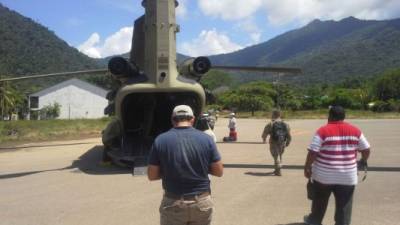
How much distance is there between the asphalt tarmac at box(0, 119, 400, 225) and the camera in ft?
23.1

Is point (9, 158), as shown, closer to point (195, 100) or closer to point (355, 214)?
point (195, 100)

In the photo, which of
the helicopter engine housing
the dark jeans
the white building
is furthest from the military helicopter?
the white building

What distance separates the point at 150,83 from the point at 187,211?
7859 mm

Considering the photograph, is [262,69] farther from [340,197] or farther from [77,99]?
[77,99]

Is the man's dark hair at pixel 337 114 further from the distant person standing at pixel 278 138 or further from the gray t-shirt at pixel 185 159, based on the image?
the distant person standing at pixel 278 138

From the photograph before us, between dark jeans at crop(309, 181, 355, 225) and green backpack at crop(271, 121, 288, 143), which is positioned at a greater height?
green backpack at crop(271, 121, 288, 143)

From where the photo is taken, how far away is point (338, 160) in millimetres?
5672

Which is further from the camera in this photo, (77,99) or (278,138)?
(77,99)

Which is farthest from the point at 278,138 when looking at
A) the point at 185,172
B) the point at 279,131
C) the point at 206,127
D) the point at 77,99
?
the point at 77,99

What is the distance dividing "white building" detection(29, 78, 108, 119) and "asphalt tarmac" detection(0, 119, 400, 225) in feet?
179

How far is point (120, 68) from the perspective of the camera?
476 inches

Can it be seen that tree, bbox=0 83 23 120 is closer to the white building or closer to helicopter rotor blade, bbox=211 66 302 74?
the white building

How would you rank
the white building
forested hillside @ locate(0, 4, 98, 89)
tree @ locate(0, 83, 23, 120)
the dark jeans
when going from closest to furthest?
the dark jeans, tree @ locate(0, 83, 23, 120), the white building, forested hillside @ locate(0, 4, 98, 89)

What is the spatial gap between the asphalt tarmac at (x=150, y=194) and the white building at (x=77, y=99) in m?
54.6
